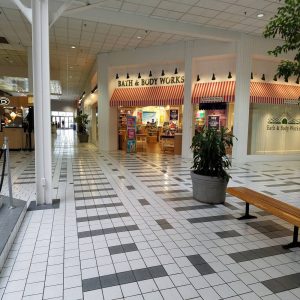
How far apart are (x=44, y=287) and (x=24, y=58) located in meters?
12.5

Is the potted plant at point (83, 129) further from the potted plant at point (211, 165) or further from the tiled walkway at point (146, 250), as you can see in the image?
the potted plant at point (211, 165)

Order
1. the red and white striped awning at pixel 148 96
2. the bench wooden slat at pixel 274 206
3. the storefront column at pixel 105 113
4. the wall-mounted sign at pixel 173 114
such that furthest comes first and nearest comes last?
the wall-mounted sign at pixel 173 114
the storefront column at pixel 105 113
the red and white striped awning at pixel 148 96
the bench wooden slat at pixel 274 206

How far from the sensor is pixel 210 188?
4.46 meters

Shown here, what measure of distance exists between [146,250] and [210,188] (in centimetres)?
192

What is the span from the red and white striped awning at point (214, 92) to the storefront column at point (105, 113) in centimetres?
386

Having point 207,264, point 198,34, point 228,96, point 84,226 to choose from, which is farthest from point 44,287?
point 228,96

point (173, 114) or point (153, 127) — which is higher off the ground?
point (173, 114)

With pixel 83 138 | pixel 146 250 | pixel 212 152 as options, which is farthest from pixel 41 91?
pixel 83 138

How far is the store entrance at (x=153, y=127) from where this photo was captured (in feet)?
40.0

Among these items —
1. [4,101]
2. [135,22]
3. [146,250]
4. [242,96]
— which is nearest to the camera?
[146,250]

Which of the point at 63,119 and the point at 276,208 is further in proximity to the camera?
the point at 63,119

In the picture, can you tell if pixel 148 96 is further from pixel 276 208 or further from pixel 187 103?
pixel 276 208

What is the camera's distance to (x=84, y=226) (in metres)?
3.53

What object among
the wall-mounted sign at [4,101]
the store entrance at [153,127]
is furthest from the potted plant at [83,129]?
the wall-mounted sign at [4,101]
